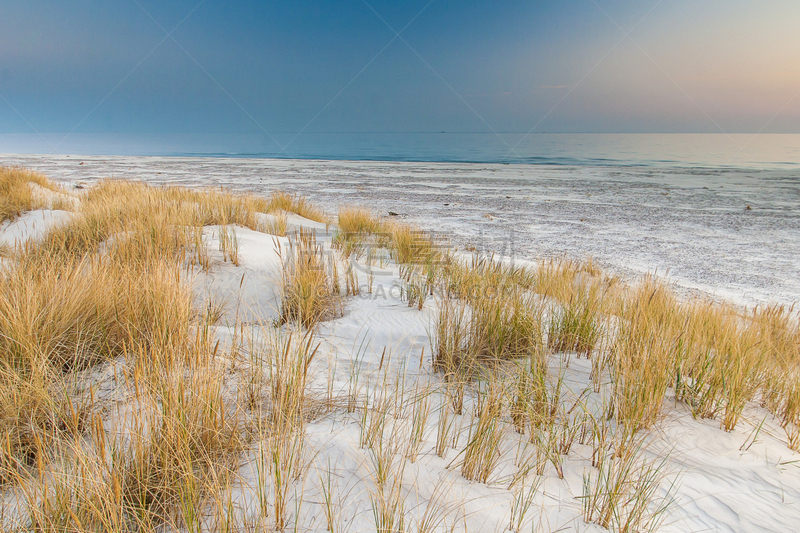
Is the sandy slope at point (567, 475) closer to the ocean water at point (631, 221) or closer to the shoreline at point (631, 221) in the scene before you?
the ocean water at point (631, 221)

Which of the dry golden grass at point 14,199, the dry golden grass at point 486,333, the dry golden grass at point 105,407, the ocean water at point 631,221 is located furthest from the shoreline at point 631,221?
the dry golden grass at point 14,199

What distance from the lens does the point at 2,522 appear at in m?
1.08

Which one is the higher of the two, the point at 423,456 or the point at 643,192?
the point at 643,192

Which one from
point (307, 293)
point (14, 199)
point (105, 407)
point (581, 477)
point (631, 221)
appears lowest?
point (581, 477)

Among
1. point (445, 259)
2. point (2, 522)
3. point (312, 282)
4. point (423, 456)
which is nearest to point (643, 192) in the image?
point (445, 259)

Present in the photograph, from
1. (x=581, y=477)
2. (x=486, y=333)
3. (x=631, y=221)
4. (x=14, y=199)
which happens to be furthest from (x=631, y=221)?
(x=14, y=199)

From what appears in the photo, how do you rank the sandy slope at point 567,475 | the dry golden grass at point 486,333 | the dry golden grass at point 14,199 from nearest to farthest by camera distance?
the sandy slope at point 567,475, the dry golden grass at point 486,333, the dry golden grass at point 14,199

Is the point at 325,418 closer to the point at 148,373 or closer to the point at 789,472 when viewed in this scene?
the point at 148,373

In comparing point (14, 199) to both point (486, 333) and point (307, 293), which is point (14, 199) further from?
point (486, 333)

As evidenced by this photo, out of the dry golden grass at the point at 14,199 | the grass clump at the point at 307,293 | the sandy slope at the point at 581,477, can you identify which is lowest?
the sandy slope at the point at 581,477

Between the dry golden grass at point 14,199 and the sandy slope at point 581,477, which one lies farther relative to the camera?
the dry golden grass at point 14,199

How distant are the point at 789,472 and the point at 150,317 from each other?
3249 mm

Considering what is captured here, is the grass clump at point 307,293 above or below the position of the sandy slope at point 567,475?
above

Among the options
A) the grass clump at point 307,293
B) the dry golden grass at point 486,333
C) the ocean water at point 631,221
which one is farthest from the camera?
the ocean water at point 631,221
